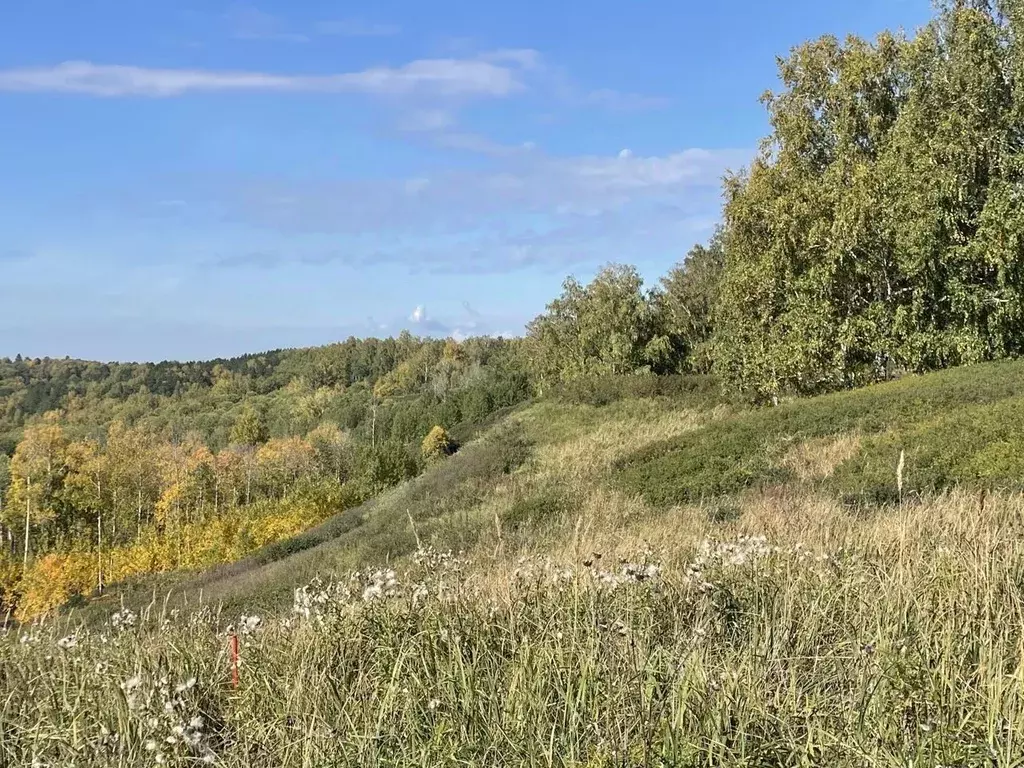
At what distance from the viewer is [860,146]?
2462 cm

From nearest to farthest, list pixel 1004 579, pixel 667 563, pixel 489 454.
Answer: pixel 1004 579 → pixel 667 563 → pixel 489 454

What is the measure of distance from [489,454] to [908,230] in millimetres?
13350

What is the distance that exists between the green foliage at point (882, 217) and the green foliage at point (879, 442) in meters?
3.22

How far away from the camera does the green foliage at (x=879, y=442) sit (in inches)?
397

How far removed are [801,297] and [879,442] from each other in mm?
11355

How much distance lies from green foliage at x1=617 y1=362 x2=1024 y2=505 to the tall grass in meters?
5.79

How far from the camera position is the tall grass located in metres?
2.49

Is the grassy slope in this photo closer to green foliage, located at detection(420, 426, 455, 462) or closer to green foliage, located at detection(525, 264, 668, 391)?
green foliage, located at detection(525, 264, 668, 391)

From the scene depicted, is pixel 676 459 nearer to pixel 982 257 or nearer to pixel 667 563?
pixel 982 257

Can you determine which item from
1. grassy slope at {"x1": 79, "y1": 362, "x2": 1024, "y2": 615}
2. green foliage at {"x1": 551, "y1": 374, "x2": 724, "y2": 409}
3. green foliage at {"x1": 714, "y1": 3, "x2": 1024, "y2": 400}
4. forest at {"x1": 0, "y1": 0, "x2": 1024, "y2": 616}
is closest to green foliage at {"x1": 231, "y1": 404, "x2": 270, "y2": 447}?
forest at {"x1": 0, "y1": 0, "x2": 1024, "y2": 616}

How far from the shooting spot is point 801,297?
917 inches

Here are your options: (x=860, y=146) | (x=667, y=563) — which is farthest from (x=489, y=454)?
(x=667, y=563)

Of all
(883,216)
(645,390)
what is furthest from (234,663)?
(645,390)

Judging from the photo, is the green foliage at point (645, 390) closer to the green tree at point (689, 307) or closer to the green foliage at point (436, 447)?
the green tree at point (689, 307)
